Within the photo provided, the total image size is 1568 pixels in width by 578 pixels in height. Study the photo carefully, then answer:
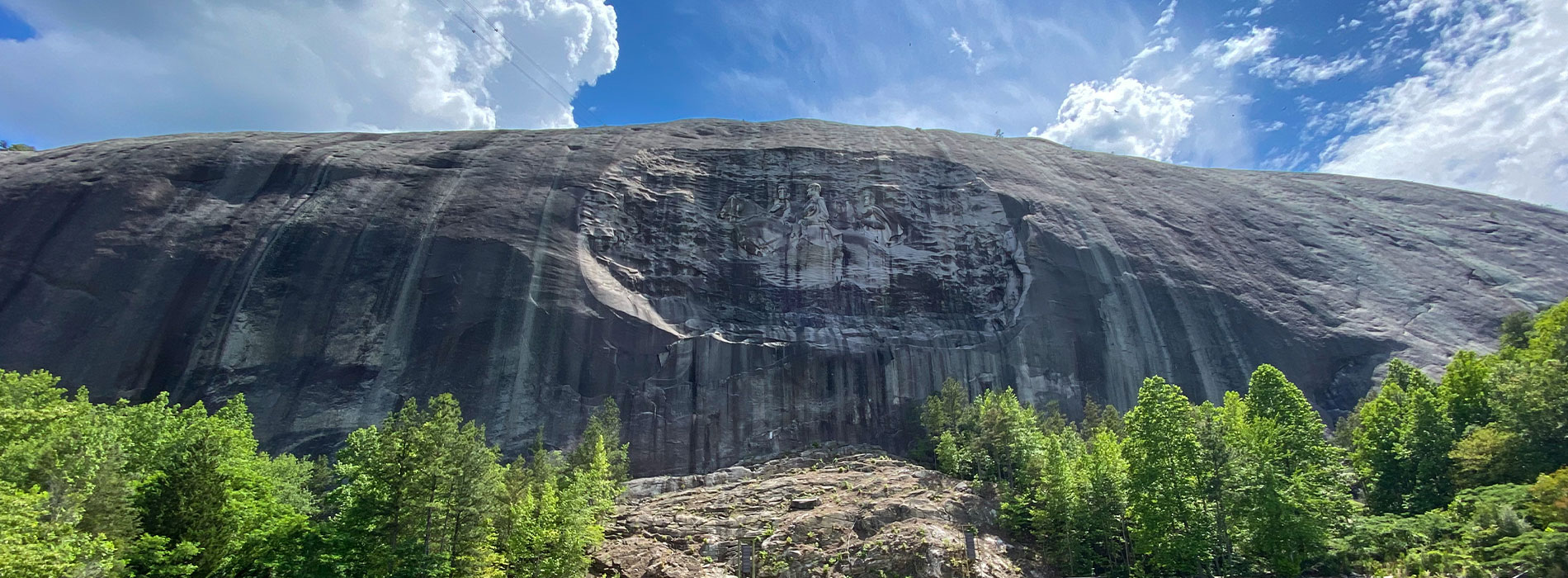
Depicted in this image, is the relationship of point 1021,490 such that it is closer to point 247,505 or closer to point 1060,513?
point 1060,513

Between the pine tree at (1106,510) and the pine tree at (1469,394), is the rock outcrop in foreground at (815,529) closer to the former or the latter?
the pine tree at (1106,510)

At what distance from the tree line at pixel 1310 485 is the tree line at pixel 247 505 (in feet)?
62.9

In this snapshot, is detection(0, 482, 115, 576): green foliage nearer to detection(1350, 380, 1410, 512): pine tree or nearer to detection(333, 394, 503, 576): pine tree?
detection(333, 394, 503, 576): pine tree

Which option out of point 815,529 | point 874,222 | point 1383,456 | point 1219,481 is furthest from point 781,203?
point 1383,456

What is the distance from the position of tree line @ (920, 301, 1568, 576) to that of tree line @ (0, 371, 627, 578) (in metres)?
19.2

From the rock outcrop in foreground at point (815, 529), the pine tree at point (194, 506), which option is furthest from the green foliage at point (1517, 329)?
the pine tree at point (194, 506)

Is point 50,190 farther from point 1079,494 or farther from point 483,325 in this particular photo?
point 1079,494

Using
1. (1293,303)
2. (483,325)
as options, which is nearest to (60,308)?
(483,325)

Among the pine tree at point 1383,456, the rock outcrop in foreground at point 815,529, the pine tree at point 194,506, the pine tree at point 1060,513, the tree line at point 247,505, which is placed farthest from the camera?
the pine tree at point 1383,456

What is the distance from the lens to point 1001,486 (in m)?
37.3

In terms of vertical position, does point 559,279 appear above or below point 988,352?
above

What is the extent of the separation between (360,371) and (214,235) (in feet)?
47.5

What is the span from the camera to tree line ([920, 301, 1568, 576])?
1049 inches

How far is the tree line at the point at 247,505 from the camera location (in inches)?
805
